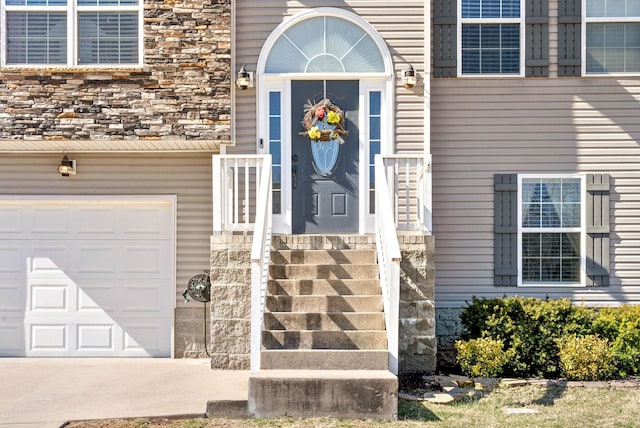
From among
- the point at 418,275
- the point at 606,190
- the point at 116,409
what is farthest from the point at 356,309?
the point at 606,190

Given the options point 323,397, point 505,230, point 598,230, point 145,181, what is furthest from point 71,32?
point 598,230

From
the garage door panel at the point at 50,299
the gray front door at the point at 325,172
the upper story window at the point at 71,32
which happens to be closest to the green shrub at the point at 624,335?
the gray front door at the point at 325,172

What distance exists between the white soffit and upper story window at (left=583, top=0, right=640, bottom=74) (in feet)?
15.9

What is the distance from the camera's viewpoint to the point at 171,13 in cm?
843

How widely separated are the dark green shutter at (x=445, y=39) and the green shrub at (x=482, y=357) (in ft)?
11.2

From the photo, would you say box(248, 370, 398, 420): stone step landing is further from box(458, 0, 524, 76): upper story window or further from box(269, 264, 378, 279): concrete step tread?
box(458, 0, 524, 76): upper story window

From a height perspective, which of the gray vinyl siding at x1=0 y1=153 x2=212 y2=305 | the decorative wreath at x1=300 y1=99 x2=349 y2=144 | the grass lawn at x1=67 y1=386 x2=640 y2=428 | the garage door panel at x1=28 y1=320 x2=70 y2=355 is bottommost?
the grass lawn at x1=67 y1=386 x2=640 y2=428

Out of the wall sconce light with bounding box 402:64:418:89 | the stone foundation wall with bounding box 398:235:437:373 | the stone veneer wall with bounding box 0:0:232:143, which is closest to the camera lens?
the stone foundation wall with bounding box 398:235:437:373

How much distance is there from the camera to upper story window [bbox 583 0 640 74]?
9062 millimetres

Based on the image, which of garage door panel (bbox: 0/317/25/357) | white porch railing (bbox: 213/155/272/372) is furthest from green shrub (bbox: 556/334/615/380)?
garage door panel (bbox: 0/317/25/357)

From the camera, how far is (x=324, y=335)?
6855 millimetres

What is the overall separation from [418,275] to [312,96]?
8.51 ft

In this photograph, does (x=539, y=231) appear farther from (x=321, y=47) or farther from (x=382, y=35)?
(x=321, y=47)

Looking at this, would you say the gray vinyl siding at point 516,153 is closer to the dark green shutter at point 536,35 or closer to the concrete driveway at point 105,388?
the dark green shutter at point 536,35
